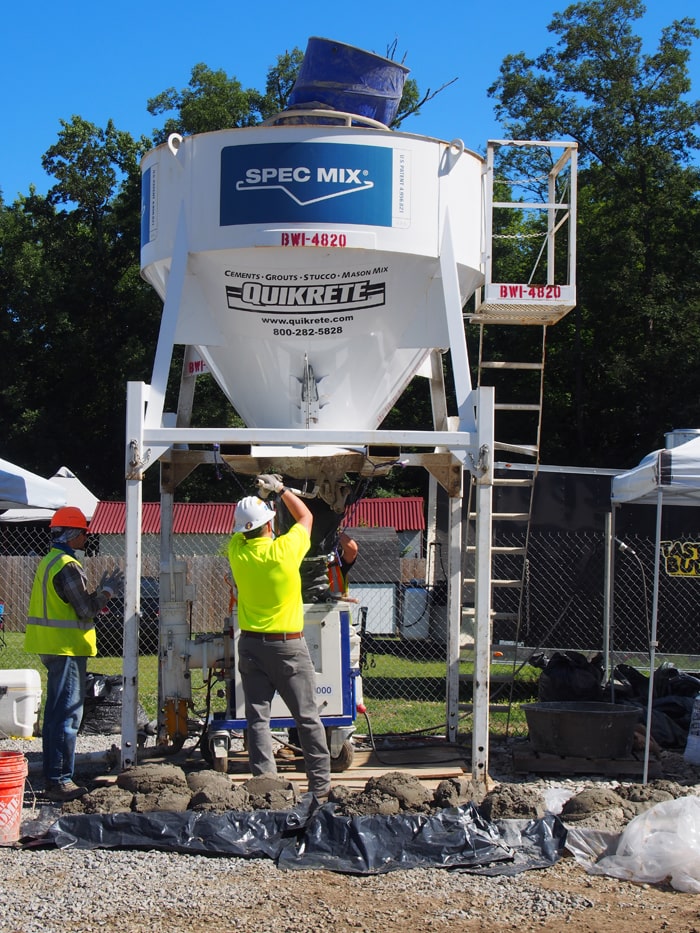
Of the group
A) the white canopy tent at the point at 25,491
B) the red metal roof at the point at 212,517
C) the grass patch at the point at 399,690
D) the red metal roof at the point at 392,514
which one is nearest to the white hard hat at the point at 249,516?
the grass patch at the point at 399,690

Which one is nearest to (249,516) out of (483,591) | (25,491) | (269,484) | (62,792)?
(269,484)

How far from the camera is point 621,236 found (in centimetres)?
2966

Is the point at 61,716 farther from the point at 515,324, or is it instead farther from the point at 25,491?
the point at 515,324

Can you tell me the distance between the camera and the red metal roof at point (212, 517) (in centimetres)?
2419

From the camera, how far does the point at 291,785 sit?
6664mm

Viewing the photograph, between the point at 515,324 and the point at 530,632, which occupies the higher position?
the point at 515,324

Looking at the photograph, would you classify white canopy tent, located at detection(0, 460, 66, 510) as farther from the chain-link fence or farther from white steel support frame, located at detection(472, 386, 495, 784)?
white steel support frame, located at detection(472, 386, 495, 784)

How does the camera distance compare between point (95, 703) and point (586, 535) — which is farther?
point (586, 535)

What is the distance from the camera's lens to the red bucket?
20.0 feet

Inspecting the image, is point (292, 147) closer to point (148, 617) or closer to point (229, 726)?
point (229, 726)

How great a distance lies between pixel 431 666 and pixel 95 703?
22.7 feet

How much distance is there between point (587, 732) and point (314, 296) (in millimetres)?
3930

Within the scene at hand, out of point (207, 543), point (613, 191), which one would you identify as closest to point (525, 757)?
point (207, 543)

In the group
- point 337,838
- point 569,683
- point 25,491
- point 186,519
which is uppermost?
point 25,491
